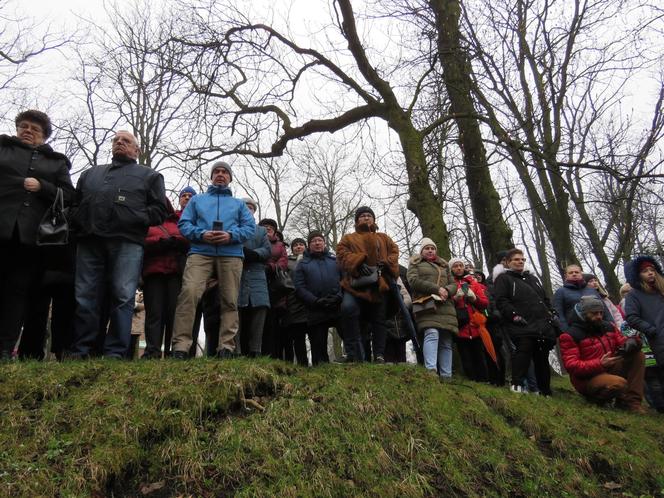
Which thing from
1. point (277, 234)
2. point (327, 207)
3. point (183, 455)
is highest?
point (327, 207)

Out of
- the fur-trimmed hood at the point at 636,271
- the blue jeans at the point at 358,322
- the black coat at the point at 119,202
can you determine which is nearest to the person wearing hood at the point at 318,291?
the blue jeans at the point at 358,322

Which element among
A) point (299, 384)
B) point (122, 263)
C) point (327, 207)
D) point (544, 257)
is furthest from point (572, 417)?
point (327, 207)

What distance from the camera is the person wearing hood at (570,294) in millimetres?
6715

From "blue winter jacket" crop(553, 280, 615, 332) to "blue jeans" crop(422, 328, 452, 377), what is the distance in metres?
1.69

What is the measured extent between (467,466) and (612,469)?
1.55m

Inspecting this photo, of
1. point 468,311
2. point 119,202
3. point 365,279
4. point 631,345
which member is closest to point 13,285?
point 119,202

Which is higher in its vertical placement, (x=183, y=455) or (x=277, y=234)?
(x=277, y=234)

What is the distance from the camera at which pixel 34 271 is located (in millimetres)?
4566

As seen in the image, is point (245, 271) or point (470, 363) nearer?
point (245, 271)

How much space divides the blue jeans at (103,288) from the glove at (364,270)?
7.88ft

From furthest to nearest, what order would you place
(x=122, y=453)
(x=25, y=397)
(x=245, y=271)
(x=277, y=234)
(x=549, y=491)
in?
(x=277, y=234)
(x=245, y=271)
(x=549, y=491)
(x=25, y=397)
(x=122, y=453)

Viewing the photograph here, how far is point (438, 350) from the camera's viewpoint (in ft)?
20.6

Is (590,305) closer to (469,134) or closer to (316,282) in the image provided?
(316,282)

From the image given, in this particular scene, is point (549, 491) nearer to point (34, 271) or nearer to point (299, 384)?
point (299, 384)
